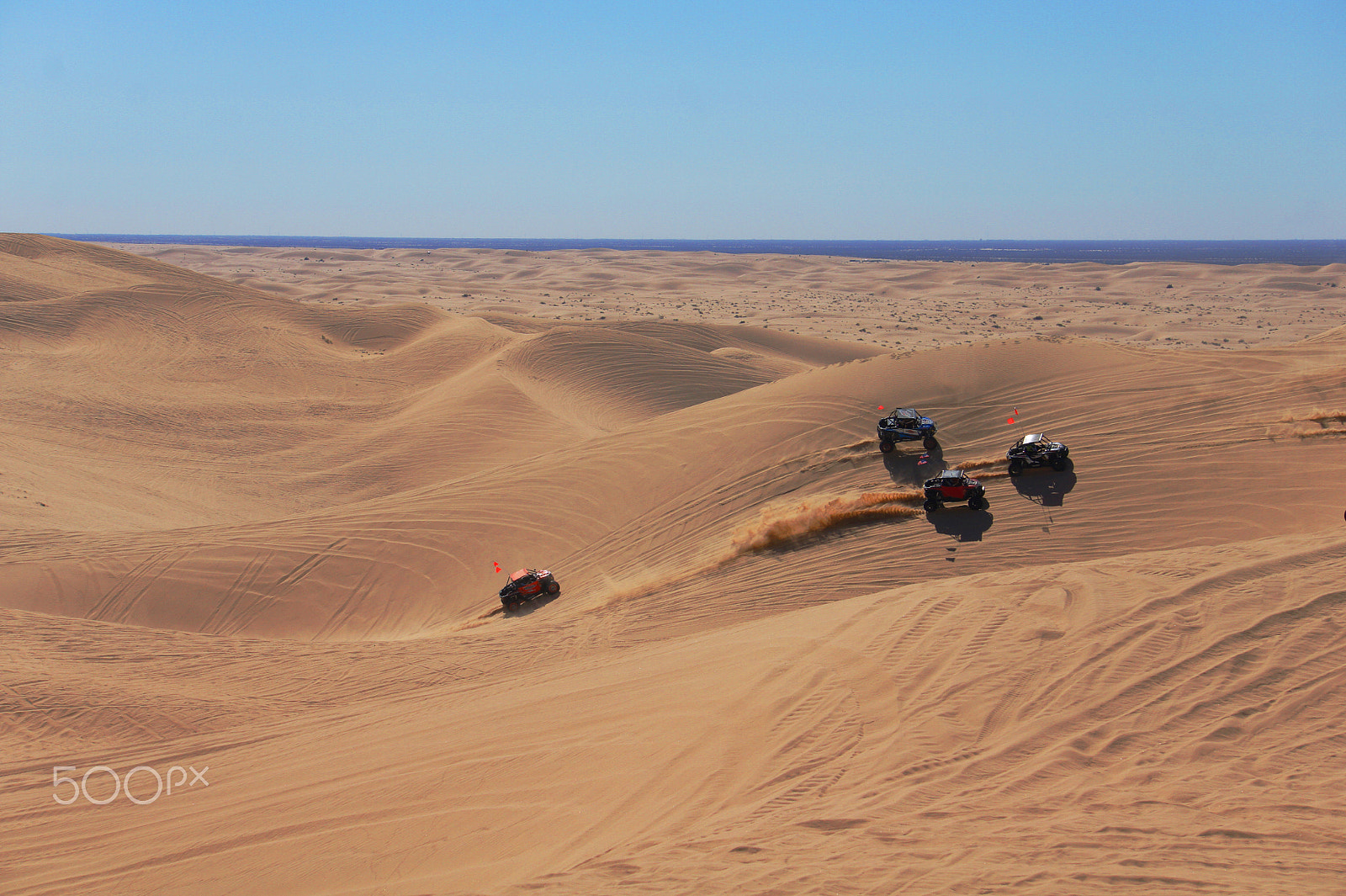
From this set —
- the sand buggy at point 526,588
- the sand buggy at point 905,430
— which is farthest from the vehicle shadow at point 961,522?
the sand buggy at point 526,588

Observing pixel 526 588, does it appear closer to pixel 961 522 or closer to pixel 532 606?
pixel 532 606

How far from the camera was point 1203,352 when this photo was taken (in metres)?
16.5

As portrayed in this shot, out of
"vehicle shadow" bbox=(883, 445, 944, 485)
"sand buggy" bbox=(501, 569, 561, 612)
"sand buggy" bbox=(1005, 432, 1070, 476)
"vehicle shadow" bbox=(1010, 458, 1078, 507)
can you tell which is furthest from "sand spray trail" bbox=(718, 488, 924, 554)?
"sand buggy" bbox=(501, 569, 561, 612)

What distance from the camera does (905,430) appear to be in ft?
45.1

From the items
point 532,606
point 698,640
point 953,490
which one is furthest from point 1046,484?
point 532,606

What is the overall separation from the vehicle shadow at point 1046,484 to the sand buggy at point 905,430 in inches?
66.4

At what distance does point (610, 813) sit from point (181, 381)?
27.4 metres

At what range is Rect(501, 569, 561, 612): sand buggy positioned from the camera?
12516mm

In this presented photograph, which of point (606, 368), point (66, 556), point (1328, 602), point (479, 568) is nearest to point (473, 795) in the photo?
point (479, 568)

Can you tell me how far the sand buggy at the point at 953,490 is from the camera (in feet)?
38.2

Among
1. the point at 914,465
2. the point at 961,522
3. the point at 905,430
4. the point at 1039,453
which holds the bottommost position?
the point at 961,522

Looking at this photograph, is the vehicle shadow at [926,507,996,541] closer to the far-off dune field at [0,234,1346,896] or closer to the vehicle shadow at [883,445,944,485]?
the far-off dune field at [0,234,1346,896]

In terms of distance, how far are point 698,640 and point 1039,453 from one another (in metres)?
7.02

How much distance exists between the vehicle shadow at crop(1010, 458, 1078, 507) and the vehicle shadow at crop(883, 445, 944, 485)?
133 cm
